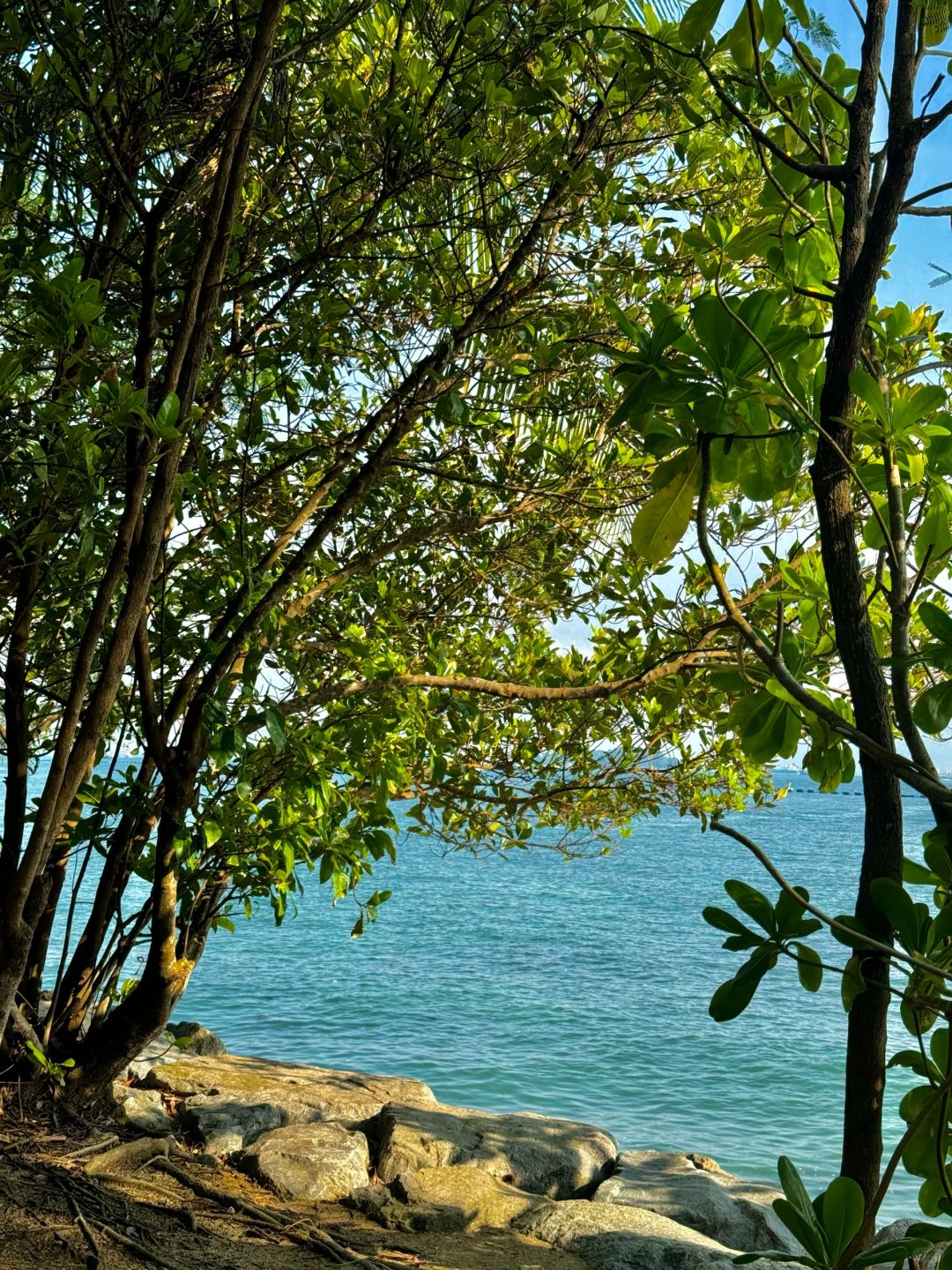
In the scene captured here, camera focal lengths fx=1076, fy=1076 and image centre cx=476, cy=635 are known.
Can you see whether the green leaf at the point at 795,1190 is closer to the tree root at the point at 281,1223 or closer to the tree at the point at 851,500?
the tree at the point at 851,500

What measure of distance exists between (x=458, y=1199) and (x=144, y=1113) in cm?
156

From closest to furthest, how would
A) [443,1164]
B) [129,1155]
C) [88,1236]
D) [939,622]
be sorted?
[939,622] < [88,1236] < [129,1155] < [443,1164]

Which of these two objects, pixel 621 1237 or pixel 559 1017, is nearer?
pixel 621 1237

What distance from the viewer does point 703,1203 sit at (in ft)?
20.3

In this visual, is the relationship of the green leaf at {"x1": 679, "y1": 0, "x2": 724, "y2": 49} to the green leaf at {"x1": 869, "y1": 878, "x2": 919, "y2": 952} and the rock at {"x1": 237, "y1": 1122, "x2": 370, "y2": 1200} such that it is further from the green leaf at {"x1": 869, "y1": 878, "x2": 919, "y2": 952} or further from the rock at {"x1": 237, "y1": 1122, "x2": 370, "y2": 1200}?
the rock at {"x1": 237, "y1": 1122, "x2": 370, "y2": 1200}

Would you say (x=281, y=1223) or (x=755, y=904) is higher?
(x=755, y=904)

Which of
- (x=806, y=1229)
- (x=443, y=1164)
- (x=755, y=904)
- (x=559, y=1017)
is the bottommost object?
(x=559, y=1017)

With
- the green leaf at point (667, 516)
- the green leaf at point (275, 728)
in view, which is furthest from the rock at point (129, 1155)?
the green leaf at point (667, 516)

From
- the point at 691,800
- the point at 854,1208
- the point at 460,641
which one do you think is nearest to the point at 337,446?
the point at 460,641

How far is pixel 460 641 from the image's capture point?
512 centimetres

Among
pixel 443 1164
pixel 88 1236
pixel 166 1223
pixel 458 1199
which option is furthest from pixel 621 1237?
pixel 88 1236

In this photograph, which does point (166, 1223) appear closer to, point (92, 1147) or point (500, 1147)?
point (92, 1147)

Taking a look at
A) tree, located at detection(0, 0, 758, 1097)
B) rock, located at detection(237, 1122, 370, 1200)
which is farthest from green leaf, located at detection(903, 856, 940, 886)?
rock, located at detection(237, 1122, 370, 1200)

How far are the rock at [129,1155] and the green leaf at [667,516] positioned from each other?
3.67 m
